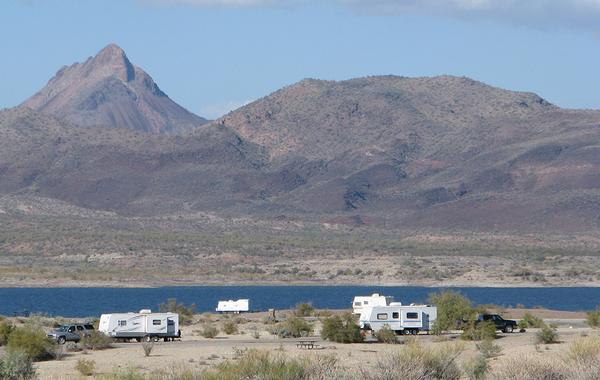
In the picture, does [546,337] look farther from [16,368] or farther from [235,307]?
[235,307]

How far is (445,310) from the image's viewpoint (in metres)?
74.3

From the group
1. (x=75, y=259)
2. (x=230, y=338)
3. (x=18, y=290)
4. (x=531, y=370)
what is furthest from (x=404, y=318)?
(x=75, y=259)

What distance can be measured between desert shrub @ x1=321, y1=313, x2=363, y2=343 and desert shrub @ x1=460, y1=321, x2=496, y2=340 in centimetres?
499

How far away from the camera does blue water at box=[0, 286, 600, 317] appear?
11744 cm

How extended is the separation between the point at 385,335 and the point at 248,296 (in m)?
79.2

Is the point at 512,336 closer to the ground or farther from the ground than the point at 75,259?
closer to the ground

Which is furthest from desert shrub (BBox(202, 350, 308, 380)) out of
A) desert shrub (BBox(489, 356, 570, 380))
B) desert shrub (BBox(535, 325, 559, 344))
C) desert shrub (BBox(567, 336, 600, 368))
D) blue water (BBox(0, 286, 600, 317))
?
blue water (BBox(0, 286, 600, 317))

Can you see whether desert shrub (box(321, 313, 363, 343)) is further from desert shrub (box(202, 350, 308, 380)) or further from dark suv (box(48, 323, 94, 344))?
desert shrub (box(202, 350, 308, 380))

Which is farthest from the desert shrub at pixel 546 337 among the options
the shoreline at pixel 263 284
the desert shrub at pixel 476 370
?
the shoreline at pixel 263 284

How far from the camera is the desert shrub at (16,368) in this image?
40938 mm

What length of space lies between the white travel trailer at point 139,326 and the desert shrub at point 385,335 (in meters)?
9.77

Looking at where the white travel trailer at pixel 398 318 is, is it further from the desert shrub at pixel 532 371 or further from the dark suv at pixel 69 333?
the desert shrub at pixel 532 371

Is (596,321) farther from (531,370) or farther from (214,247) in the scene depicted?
(214,247)

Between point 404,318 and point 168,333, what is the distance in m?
11.2
